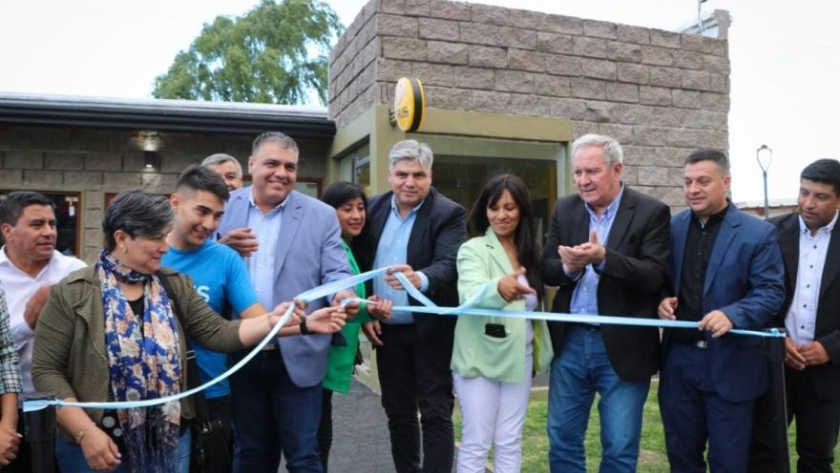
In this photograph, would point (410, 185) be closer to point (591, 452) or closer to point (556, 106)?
point (591, 452)

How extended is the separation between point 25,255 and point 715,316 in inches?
129

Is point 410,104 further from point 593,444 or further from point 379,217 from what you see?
point 593,444

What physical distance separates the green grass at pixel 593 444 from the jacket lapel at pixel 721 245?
2.02m

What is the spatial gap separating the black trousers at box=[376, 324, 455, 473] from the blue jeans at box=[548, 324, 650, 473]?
0.62 m

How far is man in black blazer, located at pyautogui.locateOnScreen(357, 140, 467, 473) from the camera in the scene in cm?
400

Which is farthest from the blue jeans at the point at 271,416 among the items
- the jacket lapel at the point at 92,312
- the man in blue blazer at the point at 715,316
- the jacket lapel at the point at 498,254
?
the man in blue blazer at the point at 715,316

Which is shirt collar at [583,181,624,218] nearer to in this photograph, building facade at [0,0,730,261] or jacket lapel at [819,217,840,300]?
jacket lapel at [819,217,840,300]

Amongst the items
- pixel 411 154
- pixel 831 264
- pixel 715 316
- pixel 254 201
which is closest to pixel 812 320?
pixel 831 264

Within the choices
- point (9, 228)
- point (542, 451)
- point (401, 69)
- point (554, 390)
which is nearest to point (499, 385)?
point (554, 390)

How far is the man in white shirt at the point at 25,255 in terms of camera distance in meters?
3.19

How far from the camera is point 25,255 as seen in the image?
10.8ft

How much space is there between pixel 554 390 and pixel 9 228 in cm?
286

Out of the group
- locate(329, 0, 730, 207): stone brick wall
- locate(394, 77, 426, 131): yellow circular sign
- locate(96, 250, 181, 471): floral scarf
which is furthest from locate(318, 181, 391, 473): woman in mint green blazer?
locate(329, 0, 730, 207): stone brick wall

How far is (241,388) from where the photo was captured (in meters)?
3.62
